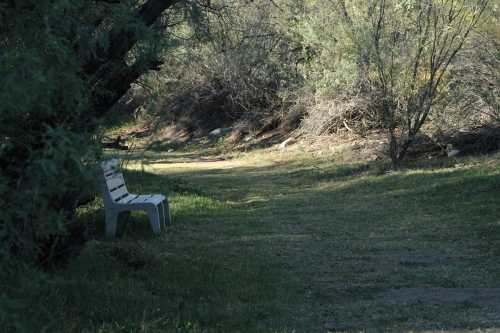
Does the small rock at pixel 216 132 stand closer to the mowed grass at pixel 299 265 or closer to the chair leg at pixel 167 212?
the mowed grass at pixel 299 265

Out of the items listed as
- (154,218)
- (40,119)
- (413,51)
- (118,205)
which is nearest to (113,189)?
(118,205)

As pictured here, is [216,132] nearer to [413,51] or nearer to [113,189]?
[413,51]

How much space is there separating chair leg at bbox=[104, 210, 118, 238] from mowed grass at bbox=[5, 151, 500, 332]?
324mm

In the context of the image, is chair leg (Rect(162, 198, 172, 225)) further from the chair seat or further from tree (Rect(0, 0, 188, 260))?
tree (Rect(0, 0, 188, 260))

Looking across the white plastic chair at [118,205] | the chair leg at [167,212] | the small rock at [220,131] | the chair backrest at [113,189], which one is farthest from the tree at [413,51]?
the small rock at [220,131]

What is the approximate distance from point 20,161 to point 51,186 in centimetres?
82

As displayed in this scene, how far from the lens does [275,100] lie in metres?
30.0

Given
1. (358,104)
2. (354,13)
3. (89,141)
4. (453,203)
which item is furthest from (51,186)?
(358,104)

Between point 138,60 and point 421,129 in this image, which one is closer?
point 138,60

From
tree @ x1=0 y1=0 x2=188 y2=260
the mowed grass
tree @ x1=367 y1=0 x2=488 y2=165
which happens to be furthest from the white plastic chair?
tree @ x1=367 y1=0 x2=488 y2=165

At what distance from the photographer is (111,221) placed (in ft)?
34.8

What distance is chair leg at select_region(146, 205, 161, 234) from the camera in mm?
10719

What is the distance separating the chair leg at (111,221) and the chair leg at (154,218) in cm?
44

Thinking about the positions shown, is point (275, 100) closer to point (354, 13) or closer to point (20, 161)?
point (354, 13)
